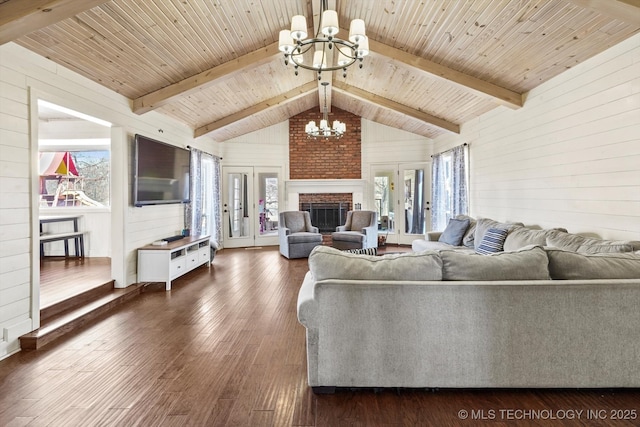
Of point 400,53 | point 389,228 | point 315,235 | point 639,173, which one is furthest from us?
point 389,228

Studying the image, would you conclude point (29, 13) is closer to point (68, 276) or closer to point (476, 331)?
point (68, 276)

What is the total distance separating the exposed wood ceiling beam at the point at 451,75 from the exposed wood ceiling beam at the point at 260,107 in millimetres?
2466

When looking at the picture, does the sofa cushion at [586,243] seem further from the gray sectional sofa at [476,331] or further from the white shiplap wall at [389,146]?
the white shiplap wall at [389,146]

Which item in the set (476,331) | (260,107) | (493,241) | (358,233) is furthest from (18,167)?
(358,233)

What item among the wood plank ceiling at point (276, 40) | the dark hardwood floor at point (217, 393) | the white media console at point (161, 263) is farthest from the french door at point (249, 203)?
the dark hardwood floor at point (217, 393)

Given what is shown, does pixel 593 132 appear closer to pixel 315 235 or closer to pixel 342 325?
pixel 342 325

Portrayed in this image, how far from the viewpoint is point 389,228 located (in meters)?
8.58

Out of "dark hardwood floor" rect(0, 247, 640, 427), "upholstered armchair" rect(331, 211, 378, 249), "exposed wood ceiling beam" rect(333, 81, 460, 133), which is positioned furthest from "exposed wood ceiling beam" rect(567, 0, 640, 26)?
"upholstered armchair" rect(331, 211, 378, 249)

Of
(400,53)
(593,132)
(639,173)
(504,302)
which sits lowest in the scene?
(504,302)

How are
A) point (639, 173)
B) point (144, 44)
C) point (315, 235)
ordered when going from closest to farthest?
point (639, 173), point (144, 44), point (315, 235)

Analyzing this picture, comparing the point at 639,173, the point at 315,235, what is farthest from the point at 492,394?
the point at 315,235

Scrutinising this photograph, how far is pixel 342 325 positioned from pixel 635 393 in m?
1.80

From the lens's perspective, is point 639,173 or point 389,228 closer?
point 639,173

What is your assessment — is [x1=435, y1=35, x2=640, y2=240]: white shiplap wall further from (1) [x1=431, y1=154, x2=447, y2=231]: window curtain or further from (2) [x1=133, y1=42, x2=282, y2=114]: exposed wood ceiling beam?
(2) [x1=133, y1=42, x2=282, y2=114]: exposed wood ceiling beam
